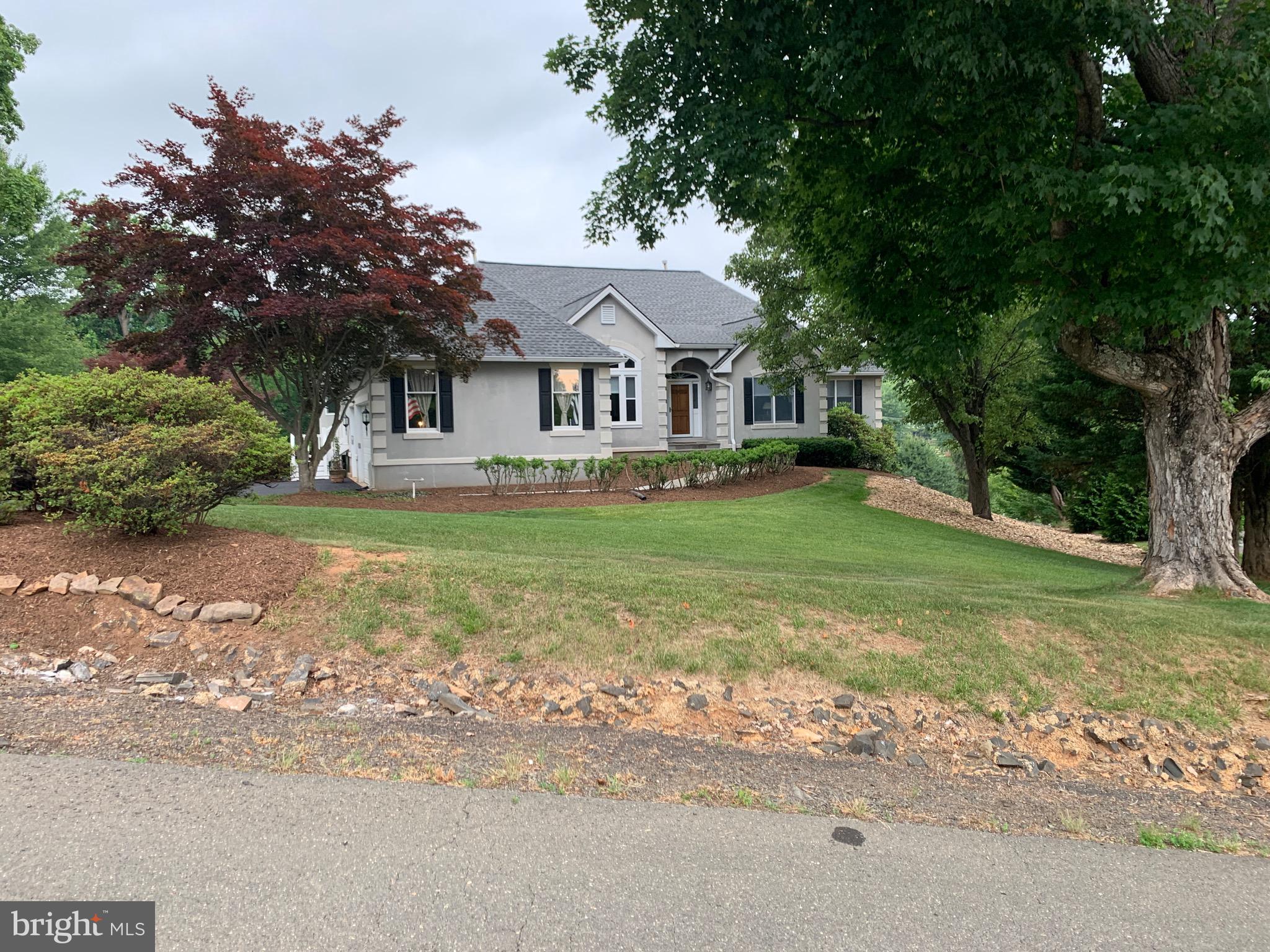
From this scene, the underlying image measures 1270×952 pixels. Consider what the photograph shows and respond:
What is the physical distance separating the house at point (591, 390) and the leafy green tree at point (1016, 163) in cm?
1137

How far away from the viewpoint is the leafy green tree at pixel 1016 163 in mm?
7195

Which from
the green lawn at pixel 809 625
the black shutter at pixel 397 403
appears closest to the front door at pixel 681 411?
the black shutter at pixel 397 403

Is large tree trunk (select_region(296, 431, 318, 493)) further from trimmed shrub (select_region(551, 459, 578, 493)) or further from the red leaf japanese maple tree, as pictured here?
trimmed shrub (select_region(551, 459, 578, 493))

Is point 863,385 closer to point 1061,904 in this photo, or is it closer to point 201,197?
point 201,197

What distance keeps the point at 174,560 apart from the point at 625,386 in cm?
1989

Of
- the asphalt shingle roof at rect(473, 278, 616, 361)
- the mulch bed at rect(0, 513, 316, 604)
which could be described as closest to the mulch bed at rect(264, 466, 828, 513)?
the asphalt shingle roof at rect(473, 278, 616, 361)

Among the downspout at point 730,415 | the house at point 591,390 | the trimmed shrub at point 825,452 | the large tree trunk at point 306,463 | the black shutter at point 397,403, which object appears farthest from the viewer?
the downspout at point 730,415

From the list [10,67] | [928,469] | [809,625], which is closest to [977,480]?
[809,625]

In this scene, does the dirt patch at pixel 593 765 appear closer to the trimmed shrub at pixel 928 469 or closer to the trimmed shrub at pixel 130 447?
the trimmed shrub at pixel 130 447

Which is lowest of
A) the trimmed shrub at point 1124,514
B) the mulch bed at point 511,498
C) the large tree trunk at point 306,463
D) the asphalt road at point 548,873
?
the trimmed shrub at point 1124,514

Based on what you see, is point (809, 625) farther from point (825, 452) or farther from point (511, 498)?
point (825, 452)

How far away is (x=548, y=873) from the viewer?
3.24 m

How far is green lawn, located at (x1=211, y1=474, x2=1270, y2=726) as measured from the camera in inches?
243

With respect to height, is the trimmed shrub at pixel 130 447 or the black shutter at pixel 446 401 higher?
the black shutter at pixel 446 401
